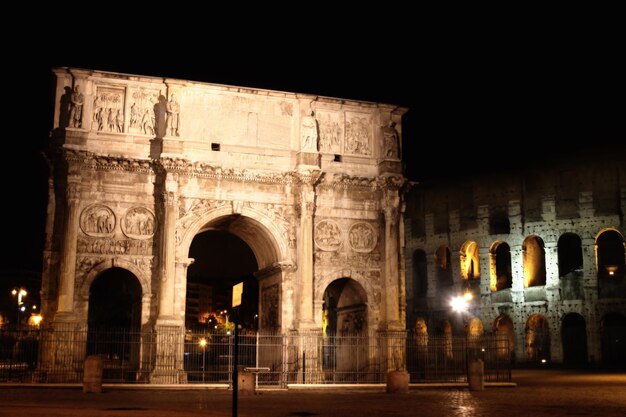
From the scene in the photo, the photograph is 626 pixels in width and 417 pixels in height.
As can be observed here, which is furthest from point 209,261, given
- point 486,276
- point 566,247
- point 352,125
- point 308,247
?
point 566,247

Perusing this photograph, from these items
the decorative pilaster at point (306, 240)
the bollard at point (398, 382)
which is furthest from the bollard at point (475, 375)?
the decorative pilaster at point (306, 240)

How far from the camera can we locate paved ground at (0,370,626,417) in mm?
14258

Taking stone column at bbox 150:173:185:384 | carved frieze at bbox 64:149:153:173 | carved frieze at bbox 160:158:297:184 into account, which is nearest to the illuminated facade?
carved frieze at bbox 160:158:297:184

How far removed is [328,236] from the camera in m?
27.8

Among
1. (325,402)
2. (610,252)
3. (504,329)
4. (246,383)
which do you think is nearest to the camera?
(325,402)

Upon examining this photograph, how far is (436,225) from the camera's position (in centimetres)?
4381

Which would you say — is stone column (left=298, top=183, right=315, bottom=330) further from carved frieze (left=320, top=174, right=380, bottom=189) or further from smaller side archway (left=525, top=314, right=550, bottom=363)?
smaller side archway (left=525, top=314, right=550, bottom=363)

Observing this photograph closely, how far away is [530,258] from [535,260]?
18.7 inches

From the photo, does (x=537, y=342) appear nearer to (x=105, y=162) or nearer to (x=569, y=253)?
(x=569, y=253)

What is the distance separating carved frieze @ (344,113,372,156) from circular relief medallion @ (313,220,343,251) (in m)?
2.98

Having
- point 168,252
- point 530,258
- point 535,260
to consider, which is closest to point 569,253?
point 535,260

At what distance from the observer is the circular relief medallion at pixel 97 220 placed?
2525 cm

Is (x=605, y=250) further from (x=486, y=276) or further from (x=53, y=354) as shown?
(x=53, y=354)

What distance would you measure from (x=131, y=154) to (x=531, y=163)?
23240 millimetres
